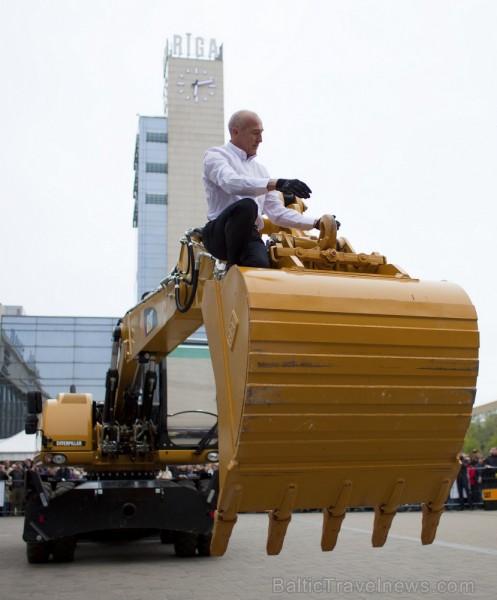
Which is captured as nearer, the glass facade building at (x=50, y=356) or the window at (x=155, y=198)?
the glass facade building at (x=50, y=356)

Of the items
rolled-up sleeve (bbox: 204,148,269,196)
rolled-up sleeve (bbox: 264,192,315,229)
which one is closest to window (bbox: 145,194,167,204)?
rolled-up sleeve (bbox: 264,192,315,229)

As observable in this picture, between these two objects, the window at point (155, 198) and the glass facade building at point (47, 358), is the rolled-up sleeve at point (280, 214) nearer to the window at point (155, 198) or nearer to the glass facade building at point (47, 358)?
the glass facade building at point (47, 358)

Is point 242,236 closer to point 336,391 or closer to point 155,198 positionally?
point 336,391

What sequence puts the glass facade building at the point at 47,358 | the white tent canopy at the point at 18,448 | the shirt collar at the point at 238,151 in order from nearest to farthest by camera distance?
1. the shirt collar at the point at 238,151
2. the white tent canopy at the point at 18,448
3. the glass facade building at the point at 47,358

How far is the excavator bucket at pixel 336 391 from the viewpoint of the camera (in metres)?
A: 3.68

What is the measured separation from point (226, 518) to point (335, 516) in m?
0.64

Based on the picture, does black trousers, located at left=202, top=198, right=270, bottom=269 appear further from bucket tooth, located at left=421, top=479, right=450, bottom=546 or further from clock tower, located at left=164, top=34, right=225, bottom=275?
clock tower, located at left=164, top=34, right=225, bottom=275

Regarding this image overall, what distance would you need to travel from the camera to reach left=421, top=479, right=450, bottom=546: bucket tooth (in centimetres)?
419

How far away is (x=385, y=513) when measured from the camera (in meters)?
4.20

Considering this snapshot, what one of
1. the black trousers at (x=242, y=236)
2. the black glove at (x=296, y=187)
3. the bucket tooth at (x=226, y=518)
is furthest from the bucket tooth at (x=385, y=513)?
the black glove at (x=296, y=187)

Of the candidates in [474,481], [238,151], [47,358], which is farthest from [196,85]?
[238,151]

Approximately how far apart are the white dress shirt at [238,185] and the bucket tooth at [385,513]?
1694 millimetres

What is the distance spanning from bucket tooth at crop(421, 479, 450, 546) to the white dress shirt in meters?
1.75

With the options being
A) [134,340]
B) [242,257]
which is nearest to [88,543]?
[134,340]
